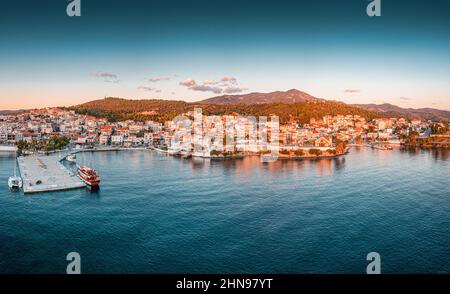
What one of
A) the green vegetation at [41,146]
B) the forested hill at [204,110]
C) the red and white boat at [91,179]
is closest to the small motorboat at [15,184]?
the red and white boat at [91,179]

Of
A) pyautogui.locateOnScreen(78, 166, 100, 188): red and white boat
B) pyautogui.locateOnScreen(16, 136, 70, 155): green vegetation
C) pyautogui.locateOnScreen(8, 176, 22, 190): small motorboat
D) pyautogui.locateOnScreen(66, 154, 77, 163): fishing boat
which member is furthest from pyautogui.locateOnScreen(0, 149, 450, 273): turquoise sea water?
pyautogui.locateOnScreen(16, 136, 70, 155): green vegetation

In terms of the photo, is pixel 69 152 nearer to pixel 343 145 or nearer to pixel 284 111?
pixel 343 145

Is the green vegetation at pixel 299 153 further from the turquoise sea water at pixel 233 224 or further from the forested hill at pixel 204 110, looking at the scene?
the forested hill at pixel 204 110

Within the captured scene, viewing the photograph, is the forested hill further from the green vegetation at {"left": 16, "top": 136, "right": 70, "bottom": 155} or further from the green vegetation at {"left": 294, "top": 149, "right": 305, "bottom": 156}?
the green vegetation at {"left": 294, "top": 149, "right": 305, "bottom": 156}

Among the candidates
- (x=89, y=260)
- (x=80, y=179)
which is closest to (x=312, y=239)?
(x=89, y=260)

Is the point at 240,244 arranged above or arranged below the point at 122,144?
below

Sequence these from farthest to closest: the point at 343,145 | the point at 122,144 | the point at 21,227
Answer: the point at 122,144, the point at 343,145, the point at 21,227

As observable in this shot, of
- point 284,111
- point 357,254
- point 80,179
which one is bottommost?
point 357,254
